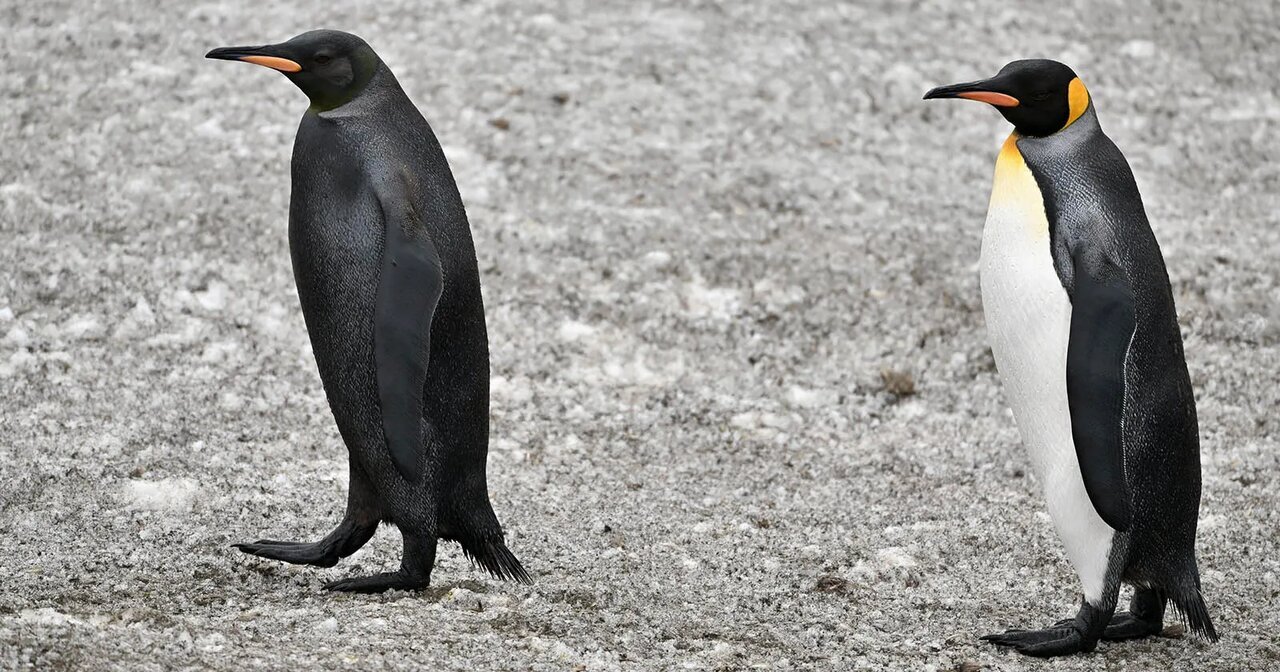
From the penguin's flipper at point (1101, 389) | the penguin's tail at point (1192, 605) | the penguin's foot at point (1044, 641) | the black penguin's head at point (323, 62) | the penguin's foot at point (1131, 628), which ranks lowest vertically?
the penguin's foot at point (1131, 628)

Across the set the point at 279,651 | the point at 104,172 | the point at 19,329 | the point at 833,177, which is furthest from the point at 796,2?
the point at 279,651

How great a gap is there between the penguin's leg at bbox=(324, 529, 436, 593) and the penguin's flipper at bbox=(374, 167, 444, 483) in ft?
1.06

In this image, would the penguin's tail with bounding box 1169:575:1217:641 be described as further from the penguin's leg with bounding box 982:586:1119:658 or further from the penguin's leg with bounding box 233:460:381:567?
the penguin's leg with bounding box 233:460:381:567

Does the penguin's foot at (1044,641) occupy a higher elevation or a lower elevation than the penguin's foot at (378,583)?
lower

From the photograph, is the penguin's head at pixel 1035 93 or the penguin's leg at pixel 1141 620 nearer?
the penguin's head at pixel 1035 93

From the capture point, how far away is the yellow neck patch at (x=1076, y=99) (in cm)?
363

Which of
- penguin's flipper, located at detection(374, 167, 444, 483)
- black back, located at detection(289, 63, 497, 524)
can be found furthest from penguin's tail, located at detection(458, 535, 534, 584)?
penguin's flipper, located at detection(374, 167, 444, 483)

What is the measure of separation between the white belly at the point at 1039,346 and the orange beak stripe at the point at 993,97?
0.43ft

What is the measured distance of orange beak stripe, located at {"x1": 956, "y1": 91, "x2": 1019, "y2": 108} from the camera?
3.62 metres

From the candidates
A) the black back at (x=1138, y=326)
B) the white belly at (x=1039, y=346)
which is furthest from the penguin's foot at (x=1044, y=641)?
the black back at (x=1138, y=326)

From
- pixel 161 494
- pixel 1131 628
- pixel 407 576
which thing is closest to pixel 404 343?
pixel 407 576

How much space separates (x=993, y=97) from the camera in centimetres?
363

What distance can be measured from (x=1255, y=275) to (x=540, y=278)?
118 inches

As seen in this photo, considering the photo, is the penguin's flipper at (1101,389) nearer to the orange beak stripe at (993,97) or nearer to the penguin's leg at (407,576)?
the orange beak stripe at (993,97)
